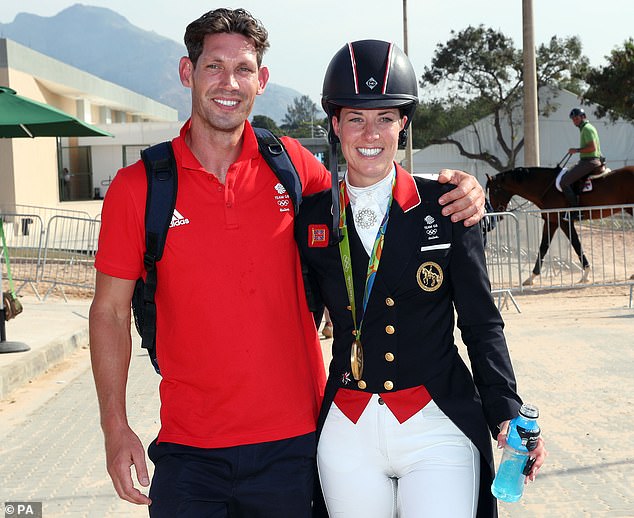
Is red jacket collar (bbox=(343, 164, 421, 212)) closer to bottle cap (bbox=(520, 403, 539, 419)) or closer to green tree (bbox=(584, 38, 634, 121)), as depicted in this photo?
bottle cap (bbox=(520, 403, 539, 419))

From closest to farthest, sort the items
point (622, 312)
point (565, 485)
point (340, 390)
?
point (340, 390) → point (565, 485) → point (622, 312)

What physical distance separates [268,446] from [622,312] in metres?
9.89

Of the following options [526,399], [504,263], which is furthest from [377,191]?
[504,263]

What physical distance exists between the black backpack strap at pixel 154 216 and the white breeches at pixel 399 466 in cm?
78

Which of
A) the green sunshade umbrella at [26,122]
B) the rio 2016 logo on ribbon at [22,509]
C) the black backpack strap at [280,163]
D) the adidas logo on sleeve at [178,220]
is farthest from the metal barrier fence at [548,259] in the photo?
the adidas logo on sleeve at [178,220]

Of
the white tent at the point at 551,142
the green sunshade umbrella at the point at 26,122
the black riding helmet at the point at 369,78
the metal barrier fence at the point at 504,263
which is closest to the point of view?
the black riding helmet at the point at 369,78

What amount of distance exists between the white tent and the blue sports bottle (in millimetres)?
38694

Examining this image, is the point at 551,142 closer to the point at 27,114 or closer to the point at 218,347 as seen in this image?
the point at 27,114

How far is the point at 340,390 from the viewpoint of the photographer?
286cm

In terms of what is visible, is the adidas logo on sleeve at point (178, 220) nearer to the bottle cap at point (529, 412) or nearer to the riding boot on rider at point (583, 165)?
the bottle cap at point (529, 412)

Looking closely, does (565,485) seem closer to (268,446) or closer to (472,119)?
(268,446)

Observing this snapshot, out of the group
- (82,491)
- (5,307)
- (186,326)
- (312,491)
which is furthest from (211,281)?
(5,307)

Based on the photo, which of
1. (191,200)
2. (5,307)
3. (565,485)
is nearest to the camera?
(191,200)

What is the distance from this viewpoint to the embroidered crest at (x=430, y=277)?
2812 millimetres
